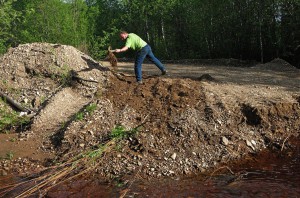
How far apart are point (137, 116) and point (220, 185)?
2500 millimetres

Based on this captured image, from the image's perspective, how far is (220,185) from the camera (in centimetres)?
467

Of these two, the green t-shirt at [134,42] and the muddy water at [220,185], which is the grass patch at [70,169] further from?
the green t-shirt at [134,42]

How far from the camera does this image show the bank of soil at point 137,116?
219 inches

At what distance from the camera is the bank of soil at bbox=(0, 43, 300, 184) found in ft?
18.2

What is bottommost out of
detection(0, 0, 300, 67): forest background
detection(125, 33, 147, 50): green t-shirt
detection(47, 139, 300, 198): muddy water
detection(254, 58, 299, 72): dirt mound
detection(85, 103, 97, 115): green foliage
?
detection(47, 139, 300, 198): muddy water

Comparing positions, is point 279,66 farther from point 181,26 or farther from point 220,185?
point 181,26

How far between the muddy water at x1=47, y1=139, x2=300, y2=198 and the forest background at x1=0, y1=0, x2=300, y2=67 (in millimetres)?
6772

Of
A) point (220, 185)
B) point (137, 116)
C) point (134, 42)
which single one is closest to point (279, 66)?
point (134, 42)

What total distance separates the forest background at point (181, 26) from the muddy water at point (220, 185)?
677cm

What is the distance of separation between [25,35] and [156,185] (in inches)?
406

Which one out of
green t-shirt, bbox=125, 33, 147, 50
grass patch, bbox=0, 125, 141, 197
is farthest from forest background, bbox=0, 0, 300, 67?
grass patch, bbox=0, 125, 141, 197

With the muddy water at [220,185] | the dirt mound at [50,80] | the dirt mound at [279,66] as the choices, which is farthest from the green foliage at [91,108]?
the dirt mound at [279,66]

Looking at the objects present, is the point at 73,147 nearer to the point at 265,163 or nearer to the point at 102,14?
the point at 265,163

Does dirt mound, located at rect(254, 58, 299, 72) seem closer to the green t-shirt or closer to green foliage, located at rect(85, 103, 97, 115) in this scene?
the green t-shirt
